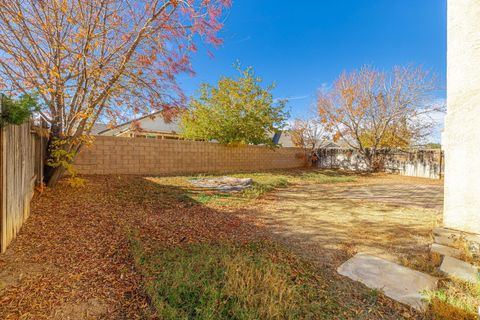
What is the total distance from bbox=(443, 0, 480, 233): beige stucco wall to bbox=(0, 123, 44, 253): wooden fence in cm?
485

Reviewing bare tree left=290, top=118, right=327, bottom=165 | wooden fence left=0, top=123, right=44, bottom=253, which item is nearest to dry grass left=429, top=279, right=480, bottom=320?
wooden fence left=0, top=123, right=44, bottom=253

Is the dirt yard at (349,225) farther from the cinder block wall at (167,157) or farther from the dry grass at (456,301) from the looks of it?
the cinder block wall at (167,157)

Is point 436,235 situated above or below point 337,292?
above

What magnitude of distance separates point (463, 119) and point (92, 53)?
6.07 m

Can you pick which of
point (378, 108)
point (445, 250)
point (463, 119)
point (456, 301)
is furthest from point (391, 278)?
point (378, 108)

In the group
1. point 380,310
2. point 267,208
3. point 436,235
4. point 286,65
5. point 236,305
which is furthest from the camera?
point 286,65

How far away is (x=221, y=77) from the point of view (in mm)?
11883

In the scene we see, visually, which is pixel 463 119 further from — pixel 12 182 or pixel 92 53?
pixel 92 53

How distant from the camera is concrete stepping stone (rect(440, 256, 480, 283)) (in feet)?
6.71

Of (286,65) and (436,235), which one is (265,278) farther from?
(286,65)

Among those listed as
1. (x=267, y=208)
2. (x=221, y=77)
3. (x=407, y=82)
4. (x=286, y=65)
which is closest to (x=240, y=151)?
(x=221, y=77)

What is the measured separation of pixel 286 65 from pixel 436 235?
426 inches

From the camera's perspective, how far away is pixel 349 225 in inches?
147

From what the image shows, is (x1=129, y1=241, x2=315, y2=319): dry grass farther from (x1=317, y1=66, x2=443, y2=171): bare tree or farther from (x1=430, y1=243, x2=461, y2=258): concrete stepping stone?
(x1=317, y1=66, x2=443, y2=171): bare tree
